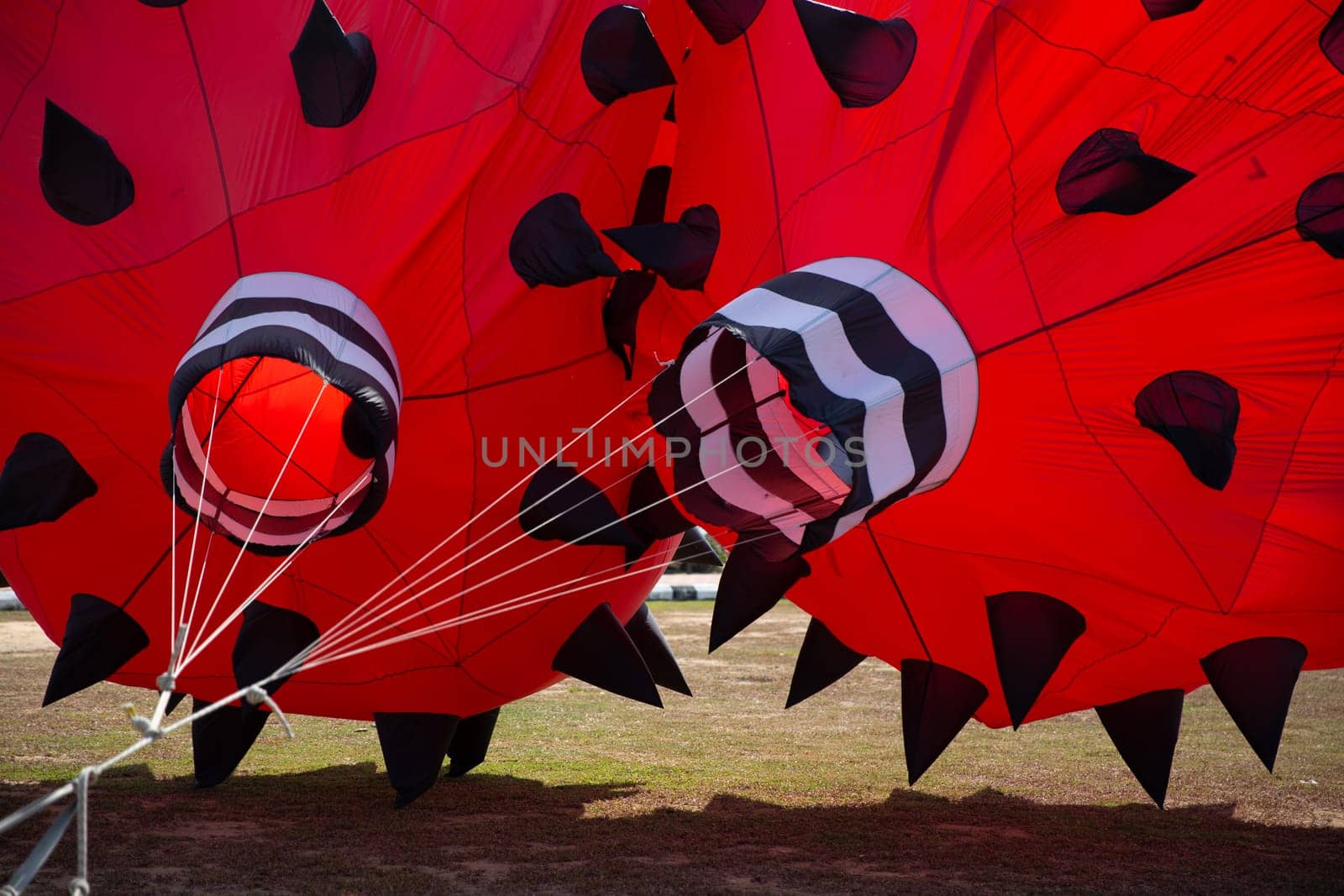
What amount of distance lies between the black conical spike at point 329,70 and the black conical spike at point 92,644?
2682 millimetres

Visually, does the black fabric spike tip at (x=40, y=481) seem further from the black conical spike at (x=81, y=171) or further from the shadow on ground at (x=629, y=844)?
the shadow on ground at (x=629, y=844)

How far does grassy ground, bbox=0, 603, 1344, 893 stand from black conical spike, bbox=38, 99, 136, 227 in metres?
3.00

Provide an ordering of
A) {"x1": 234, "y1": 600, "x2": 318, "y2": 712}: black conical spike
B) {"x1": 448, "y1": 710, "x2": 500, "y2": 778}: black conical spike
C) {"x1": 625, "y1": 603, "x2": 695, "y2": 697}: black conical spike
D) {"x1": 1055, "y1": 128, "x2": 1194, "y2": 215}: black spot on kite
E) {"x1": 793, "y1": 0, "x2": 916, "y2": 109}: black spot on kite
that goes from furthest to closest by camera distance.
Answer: {"x1": 448, "y1": 710, "x2": 500, "y2": 778}: black conical spike < {"x1": 625, "y1": 603, "x2": 695, "y2": 697}: black conical spike < {"x1": 234, "y1": 600, "x2": 318, "y2": 712}: black conical spike < {"x1": 793, "y1": 0, "x2": 916, "y2": 109}: black spot on kite < {"x1": 1055, "y1": 128, "x2": 1194, "y2": 215}: black spot on kite

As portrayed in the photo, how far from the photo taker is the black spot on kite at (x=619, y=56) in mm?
6453

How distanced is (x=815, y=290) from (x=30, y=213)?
3778 millimetres

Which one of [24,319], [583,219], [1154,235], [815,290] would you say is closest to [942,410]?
[815,290]

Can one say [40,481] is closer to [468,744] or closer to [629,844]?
[468,744]

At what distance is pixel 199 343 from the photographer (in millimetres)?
5648

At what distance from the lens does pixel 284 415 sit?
6.96 m

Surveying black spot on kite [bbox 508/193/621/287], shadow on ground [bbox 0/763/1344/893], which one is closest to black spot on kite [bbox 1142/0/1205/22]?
black spot on kite [bbox 508/193/621/287]

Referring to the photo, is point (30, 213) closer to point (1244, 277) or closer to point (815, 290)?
point (815, 290)

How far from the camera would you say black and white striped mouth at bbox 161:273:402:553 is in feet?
18.2

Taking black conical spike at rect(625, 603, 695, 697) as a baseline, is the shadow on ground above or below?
below

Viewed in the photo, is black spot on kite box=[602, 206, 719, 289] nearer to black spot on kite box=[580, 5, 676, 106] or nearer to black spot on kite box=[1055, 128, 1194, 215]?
black spot on kite box=[580, 5, 676, 106]
